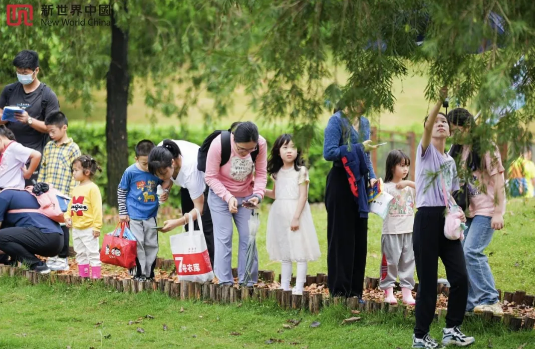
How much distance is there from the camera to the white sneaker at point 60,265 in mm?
10898

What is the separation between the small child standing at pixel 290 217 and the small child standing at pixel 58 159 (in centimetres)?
274

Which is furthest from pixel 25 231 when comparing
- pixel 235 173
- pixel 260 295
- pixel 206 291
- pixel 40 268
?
pixel 260 295

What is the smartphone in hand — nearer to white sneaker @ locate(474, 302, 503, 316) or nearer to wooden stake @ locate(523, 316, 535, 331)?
white sneaker @ locate(474, 302, 503, 316)

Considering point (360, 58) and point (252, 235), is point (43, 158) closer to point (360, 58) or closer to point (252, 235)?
point (252, 235)

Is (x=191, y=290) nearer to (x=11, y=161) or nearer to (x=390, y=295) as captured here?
(x=390, y=295)

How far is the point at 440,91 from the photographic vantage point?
21.1 feet

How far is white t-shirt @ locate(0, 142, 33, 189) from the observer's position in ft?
34.6

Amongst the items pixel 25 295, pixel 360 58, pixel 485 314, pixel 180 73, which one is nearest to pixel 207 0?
pixel 360 58

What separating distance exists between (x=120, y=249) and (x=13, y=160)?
6.69ft

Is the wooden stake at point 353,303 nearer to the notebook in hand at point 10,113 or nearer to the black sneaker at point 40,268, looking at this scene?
the black sneaker at point 40,268

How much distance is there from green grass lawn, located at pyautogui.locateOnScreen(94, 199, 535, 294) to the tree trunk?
8.02 feet

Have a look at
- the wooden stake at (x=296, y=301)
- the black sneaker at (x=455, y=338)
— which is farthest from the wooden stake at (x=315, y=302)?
the black sneaker at (x=455, y=338)

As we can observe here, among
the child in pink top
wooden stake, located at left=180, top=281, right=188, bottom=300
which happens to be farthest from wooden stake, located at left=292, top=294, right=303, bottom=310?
wooden stake, located at left=180, top=281, right=188, bottom=300

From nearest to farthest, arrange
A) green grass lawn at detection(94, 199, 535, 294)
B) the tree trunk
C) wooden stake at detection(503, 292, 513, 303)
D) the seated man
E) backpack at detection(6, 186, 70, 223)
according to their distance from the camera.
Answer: wooden stake at detection(503, 292, 513, 303) → the seated man → backpack at detection(6, 186, 70, 223) → green grass lawn at detection(94, 199, 535, 294) → the tree trunk
